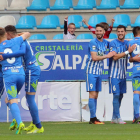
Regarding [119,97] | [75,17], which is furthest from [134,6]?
[119,97]

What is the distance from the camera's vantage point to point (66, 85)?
391 inches

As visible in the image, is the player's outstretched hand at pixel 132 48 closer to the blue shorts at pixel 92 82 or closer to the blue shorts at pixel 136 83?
the blue shorts at pixel 136 83

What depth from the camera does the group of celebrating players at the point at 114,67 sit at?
8883 mm

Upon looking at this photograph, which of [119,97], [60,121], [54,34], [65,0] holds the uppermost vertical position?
[65,0]

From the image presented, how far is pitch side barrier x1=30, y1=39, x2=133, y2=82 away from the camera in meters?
10.3

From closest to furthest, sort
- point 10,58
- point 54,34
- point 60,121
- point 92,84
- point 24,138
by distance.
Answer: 1. point 24,138
2. point 10,58
3. point 92,84
4. point 60,121
5. point 54,34

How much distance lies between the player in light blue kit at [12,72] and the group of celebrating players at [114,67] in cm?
261

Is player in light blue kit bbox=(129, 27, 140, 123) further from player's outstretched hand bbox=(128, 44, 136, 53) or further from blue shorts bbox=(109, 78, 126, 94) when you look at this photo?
blue shorts bbox=(109, 78, 126, 94)

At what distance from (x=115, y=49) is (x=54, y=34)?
Answer: 5037 mm

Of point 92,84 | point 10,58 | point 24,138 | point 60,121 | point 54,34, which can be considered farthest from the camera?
point 54,34

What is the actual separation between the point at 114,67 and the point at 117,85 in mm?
371

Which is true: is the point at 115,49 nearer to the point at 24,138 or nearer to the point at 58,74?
the point at 58,74

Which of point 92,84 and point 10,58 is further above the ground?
point 10,58

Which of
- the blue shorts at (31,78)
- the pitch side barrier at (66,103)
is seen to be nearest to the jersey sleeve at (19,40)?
the blue shorts at (31,78)
